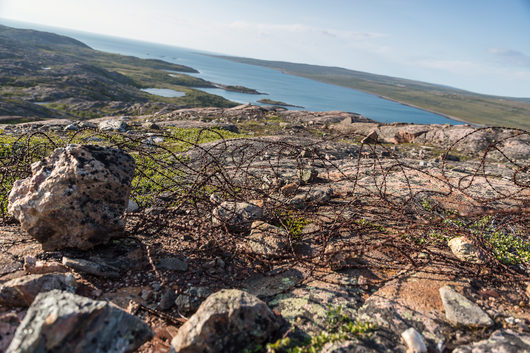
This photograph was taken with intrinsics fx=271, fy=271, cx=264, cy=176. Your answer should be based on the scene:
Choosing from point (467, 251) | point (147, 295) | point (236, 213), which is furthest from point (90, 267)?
point (467, 251)

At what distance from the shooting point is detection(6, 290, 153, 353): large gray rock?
2.10m

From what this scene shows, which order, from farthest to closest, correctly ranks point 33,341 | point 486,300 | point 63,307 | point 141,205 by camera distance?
point 141,205 → point 486,300 → point 63,307 → point 33,341

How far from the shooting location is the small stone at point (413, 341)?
257cm

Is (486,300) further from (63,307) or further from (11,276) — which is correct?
(11,276)

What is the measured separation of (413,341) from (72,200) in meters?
4.71

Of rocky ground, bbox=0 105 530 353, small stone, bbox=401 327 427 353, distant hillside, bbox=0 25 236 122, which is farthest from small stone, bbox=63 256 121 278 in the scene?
distant hillside, bbox=0 25 236 122

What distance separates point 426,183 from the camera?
321 inches

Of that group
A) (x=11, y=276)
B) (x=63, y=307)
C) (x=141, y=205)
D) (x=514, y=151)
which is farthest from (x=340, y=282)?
(x=514, y=151)

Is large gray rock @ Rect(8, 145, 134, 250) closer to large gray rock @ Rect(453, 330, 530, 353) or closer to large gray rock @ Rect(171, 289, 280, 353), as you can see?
large gray rock @ Rect(171, 289, 280, 353)

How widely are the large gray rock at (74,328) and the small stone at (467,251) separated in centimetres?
446

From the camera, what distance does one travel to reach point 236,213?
5359 millimetres

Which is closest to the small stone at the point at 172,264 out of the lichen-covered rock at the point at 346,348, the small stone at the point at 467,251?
the lichen-covered rock at the point at 346,348

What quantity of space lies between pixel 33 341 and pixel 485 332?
4.20 m

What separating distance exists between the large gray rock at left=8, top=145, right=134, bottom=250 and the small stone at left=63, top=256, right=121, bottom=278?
44cm
